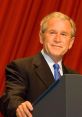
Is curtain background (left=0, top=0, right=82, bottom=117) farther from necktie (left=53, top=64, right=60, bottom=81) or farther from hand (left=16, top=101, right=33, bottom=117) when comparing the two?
hand (left=16, top=101, right=33, bottom=117)

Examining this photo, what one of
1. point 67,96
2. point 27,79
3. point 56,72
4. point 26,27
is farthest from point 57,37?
point 67,96

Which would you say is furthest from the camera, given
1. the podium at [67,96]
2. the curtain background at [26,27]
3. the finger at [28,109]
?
the curtain background at [26,27]

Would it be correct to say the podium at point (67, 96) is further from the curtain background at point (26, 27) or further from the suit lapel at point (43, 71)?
the curtain background at point (26, 27)

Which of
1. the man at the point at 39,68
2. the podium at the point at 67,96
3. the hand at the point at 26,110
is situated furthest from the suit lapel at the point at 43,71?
the podium at the point at 67,96

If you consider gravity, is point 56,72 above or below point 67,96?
below

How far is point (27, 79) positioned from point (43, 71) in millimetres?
105

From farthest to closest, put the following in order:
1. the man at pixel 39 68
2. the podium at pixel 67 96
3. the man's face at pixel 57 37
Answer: the man's face at pixel 57 37 → the man at pixel 39 68 → the podium at pixel 67 96

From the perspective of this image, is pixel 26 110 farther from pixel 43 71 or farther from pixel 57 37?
pixel 57 37

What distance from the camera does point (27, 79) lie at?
157cm

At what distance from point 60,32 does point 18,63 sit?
0.97 feet

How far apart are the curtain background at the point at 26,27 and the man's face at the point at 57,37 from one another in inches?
24.6

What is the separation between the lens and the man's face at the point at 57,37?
1.77m

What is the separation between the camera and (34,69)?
164cm

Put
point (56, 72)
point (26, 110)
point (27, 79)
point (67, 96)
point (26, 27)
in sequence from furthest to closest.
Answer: point (26, 27)
point (56, 72)
point (27, 79)
point (26, 110)
point (67, 96)
